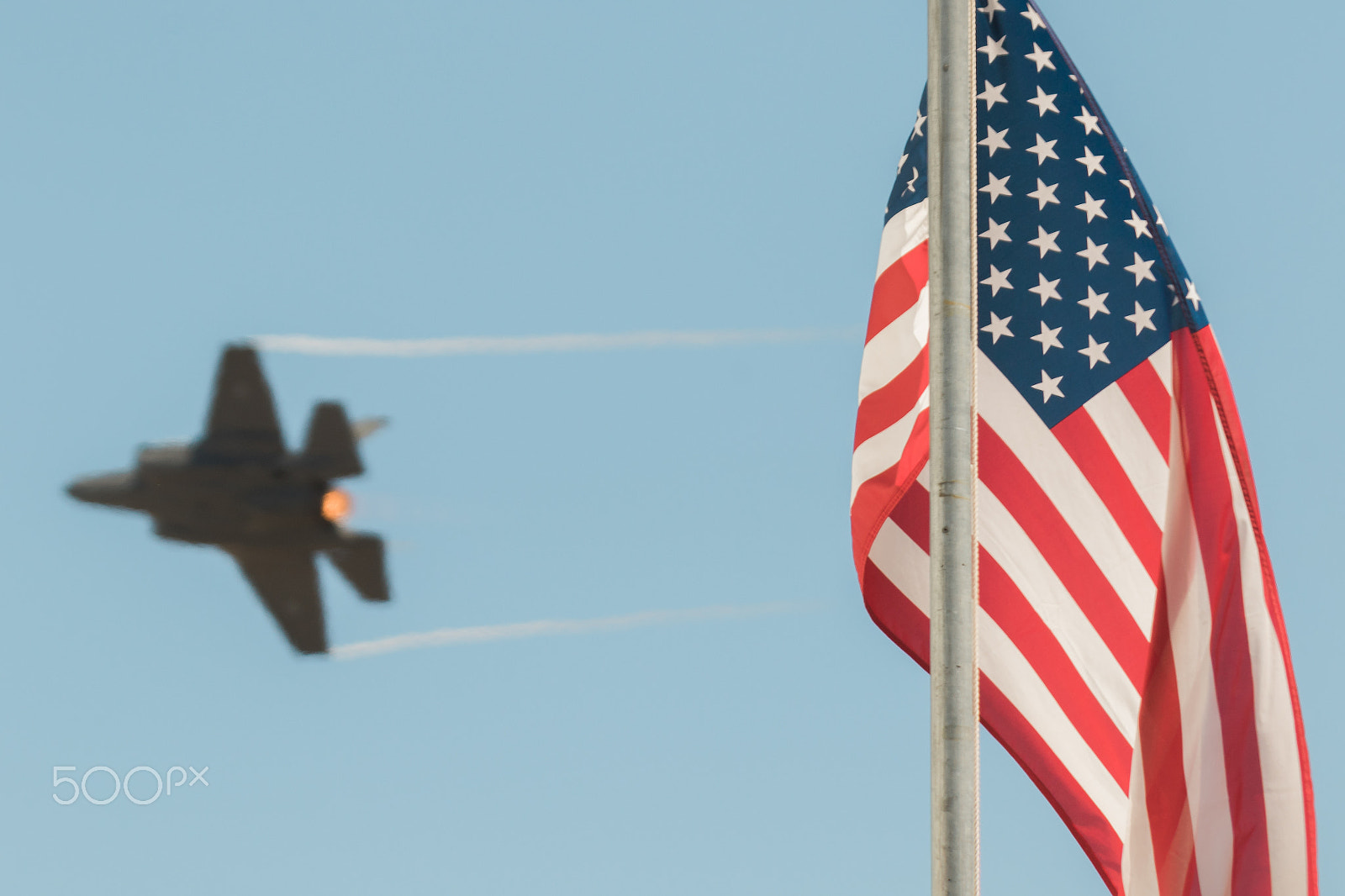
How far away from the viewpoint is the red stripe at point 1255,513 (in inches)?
609

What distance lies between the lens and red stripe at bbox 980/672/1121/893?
15.4 metres

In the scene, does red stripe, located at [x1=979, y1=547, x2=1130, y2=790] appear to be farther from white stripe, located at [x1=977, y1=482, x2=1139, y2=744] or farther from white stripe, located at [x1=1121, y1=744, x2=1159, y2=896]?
white stripe, located at [x1=1121, y1=744, x2=1159, y2=896]

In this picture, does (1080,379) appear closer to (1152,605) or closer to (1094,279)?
(1094,279)

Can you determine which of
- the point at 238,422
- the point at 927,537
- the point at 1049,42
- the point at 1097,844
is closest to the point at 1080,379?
the point at 927,537

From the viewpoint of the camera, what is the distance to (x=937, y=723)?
42.0 feet

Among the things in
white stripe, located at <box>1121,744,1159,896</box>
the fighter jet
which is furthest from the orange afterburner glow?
white stripe, located at <box>1121,744,1159,896</box>

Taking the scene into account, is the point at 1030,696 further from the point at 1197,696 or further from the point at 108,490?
the point at 108,490

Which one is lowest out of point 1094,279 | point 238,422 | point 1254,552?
point 1254,552

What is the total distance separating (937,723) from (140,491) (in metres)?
6.63

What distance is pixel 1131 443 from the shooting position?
52.8 feet

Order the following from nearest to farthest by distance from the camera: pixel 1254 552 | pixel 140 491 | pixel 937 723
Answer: pixel 937 723 < pixel 140 491 < pixel 1254 552

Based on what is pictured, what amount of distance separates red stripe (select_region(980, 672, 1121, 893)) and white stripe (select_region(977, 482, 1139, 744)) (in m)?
0.73

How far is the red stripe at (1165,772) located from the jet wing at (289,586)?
7.02 m

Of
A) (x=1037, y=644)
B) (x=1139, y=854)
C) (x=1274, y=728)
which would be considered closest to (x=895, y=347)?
(x=1037, y=644)
